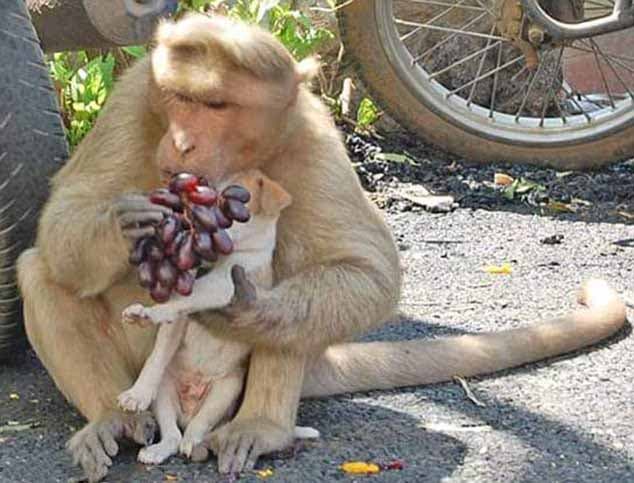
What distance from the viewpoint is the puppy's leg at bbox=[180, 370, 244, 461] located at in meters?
3.35

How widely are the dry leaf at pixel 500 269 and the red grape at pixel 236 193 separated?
81.4 inches

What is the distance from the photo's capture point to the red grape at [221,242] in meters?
3.07

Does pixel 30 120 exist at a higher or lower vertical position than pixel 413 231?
higher

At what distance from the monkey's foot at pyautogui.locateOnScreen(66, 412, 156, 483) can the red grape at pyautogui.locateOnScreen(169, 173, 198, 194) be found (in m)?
0.59

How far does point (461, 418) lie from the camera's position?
145 inches

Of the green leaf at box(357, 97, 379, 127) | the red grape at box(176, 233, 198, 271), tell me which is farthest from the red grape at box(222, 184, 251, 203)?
the green leaf at box(357, 97, 379, 127)

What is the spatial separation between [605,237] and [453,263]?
2.28 ft

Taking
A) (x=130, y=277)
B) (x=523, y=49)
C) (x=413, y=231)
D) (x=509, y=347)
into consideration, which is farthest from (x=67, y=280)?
(x=523, y=49)

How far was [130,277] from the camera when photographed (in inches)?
136

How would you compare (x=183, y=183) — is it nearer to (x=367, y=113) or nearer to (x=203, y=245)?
(x=203, y=245)

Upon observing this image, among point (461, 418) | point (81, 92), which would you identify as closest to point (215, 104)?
point (461, 418)

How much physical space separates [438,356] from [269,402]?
67 cm

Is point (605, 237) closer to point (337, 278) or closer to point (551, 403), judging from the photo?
point (551, 403)

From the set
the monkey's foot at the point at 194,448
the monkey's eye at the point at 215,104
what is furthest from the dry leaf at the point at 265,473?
the monkey's eye at the point at 215,104
